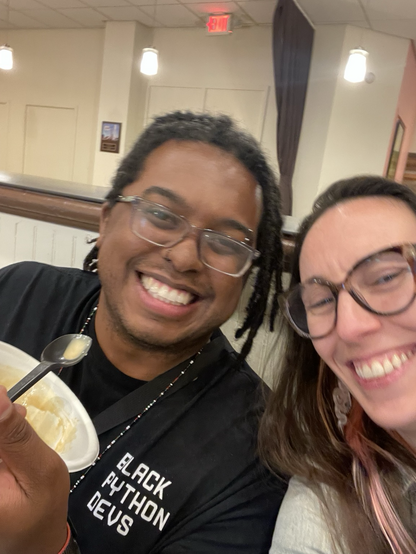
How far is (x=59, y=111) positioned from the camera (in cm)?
618

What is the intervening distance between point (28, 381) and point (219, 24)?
15.9ft

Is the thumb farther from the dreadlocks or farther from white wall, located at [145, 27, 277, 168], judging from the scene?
white wall, located at [145, 27, 277, 168]

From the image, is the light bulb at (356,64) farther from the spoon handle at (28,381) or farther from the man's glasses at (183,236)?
the spoon handle at (28,381)

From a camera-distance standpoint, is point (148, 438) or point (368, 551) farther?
point (148, 438)

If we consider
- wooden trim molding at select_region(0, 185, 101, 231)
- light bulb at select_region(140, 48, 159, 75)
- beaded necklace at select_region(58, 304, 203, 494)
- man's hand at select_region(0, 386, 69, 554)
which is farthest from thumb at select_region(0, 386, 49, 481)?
light bulb at select_region(140, 48, 159, 75)

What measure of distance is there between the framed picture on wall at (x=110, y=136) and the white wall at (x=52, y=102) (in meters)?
0.37

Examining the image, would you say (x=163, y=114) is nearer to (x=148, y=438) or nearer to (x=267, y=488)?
(x=148, y=438)

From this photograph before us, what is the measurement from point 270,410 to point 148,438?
0.31m

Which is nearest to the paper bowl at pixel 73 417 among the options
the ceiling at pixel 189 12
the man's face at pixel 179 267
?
the man's face at pixel 179 267

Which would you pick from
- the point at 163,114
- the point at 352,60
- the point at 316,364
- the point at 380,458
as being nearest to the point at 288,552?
the point at 380,458

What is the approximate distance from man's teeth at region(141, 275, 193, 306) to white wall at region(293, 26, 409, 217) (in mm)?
3599

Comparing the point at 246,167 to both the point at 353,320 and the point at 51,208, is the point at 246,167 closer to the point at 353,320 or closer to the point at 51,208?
the point at 353,320

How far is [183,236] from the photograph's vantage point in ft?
3.42

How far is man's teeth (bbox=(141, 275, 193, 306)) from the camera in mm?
1045
